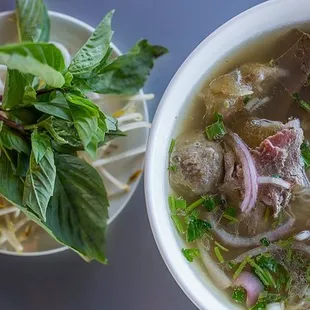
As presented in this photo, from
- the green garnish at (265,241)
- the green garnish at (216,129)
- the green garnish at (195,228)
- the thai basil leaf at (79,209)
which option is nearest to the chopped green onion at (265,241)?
the green garnish at (265,241)

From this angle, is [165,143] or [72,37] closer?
[165,143]

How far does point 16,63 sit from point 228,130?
0.52 meters

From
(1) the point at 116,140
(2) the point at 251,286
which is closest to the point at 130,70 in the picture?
(1) the point at 116,140

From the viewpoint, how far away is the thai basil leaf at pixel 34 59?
0.85m

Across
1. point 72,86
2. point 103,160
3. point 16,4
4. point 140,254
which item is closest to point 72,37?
point 16,4

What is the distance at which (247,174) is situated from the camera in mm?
1225

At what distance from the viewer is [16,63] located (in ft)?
2.80

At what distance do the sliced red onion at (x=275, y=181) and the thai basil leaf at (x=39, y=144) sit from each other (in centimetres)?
39

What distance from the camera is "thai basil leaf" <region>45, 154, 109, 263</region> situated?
1295mm

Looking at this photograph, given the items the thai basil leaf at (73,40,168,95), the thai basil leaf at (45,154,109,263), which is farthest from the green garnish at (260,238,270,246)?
the thai basil leaf at (73,40,168,95)

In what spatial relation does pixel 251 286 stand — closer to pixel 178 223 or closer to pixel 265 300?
pixel 265 300

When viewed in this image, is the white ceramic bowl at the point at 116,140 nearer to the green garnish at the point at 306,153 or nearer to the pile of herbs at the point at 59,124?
the pile of herbs at the point at 59,124

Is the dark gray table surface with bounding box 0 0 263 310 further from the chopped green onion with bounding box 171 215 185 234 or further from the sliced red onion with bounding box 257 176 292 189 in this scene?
the sliced red onion with bounding box 257 176 292 189

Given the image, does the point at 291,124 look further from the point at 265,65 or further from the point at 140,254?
the point at 140,254
